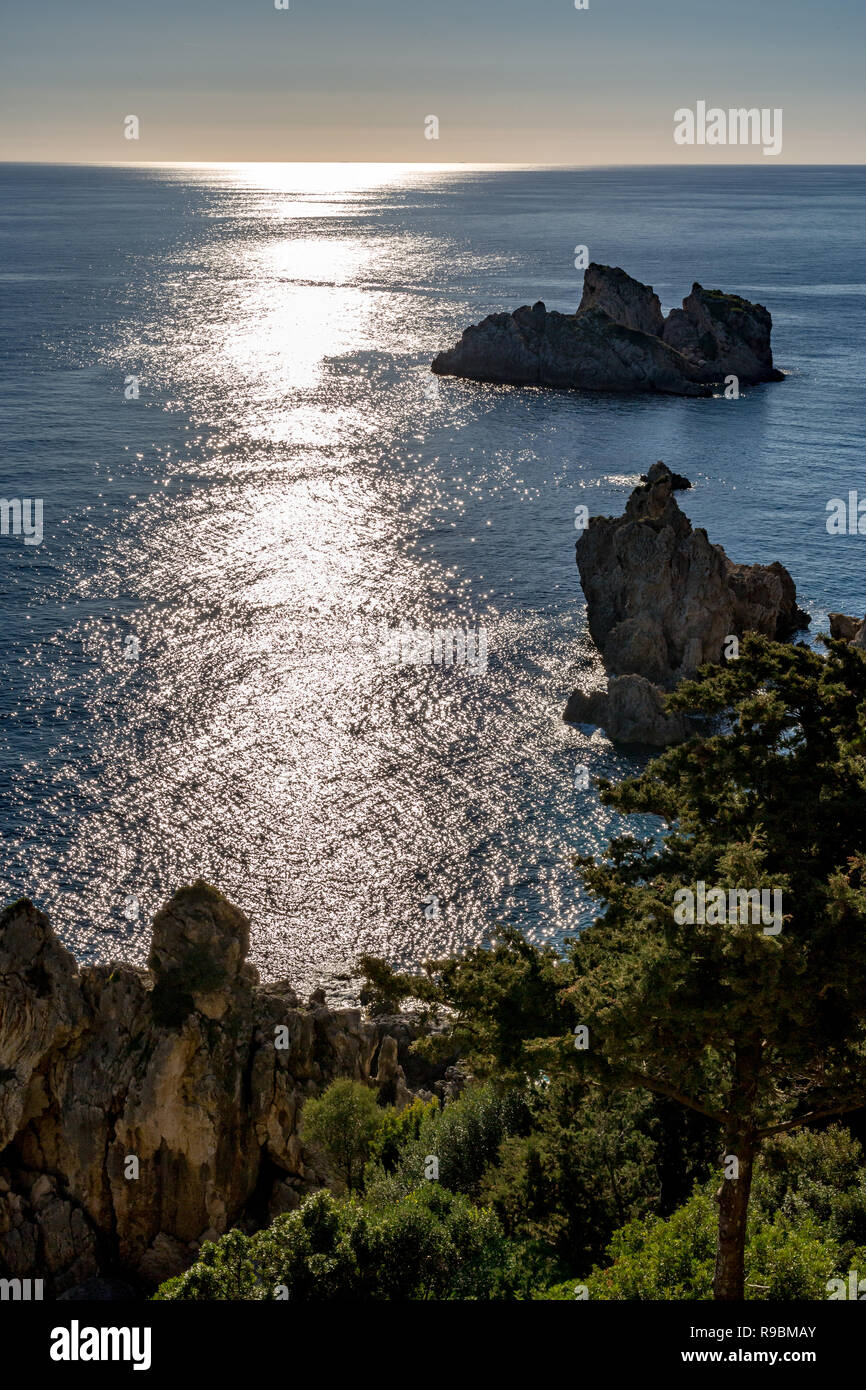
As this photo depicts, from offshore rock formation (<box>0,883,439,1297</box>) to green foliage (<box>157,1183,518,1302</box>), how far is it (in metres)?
8.26

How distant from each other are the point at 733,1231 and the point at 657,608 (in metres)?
58.8

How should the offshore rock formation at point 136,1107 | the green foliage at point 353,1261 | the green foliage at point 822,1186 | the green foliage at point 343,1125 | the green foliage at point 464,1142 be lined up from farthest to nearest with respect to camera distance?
the green foliage at point 343,1125, the green foliage at point 464,1142, the offshore rock formation at point 136,1107, the green foliage at point 822,1186, the green foliage at point 353,1261

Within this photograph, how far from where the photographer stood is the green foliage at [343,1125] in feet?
118

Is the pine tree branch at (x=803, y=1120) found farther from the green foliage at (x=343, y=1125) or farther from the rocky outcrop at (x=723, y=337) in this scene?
the rocky outcrop at (x=723, y=337)

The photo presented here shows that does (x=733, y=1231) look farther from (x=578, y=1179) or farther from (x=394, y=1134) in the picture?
(x=394, y=1134)

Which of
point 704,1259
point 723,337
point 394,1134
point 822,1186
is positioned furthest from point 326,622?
point 723,337

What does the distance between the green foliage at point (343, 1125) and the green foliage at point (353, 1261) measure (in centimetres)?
696

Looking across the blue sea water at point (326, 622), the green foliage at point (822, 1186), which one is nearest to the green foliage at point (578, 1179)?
the green foliage at point (822, 1186)

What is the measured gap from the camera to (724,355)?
172 m

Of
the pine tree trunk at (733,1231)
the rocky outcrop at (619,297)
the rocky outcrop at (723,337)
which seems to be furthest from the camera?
the rocky outcrop at (619,297)

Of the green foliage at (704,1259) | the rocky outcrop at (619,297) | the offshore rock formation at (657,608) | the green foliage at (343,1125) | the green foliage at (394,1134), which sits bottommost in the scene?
the green foliage at (394,1134)

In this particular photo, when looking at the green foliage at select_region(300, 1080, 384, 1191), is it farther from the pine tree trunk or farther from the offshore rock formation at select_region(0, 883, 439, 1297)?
the pine tree trunk

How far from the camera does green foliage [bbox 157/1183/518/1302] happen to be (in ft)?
87.1
